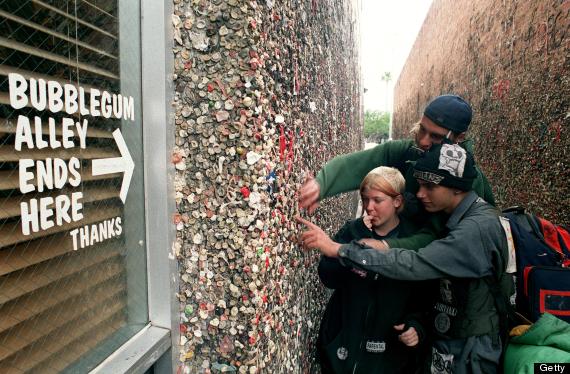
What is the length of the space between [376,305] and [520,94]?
4327 mm

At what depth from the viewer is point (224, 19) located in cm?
153

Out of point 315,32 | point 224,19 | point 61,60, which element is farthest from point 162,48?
point 315,32

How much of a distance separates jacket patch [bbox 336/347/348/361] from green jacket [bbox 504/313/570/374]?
0.77 meters

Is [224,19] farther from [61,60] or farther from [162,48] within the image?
[61,60]

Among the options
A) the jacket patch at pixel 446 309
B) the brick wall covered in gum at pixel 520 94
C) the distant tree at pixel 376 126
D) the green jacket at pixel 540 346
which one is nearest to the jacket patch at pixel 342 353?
the jacket patch at pixel 446 309

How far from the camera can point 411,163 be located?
2.42 m

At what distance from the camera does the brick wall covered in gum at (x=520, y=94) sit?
416 cm

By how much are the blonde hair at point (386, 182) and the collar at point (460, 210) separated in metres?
0.32

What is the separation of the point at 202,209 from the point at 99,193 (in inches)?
15.3

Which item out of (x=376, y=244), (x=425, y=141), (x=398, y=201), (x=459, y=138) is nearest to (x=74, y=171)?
(x=376, y=244)

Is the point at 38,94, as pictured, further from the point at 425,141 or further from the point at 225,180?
the point at 425,141

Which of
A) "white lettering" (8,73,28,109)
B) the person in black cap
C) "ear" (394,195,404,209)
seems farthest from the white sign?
"ear" (394,195,404,209)

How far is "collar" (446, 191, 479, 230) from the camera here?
198cm

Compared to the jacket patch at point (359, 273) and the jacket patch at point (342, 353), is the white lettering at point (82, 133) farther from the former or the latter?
the jacket patch at point (342, 353)
